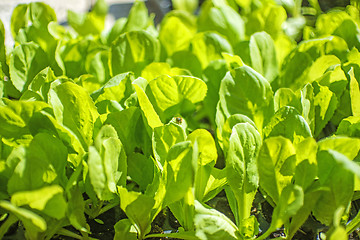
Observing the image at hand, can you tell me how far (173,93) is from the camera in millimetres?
544

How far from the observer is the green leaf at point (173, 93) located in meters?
0.53

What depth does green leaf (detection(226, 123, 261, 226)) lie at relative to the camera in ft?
1.51

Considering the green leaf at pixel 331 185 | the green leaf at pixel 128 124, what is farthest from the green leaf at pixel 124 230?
the green leaf at pixel 331 185

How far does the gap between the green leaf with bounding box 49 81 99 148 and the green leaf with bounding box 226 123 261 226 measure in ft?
0.58

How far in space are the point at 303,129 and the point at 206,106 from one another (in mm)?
201

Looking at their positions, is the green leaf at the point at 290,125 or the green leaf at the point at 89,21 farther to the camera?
the green leaf at the point at 89,21

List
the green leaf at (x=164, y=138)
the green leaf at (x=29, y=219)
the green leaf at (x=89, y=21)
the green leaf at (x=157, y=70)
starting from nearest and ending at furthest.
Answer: the green leaf at (x=29, y=219), the green leaf at (x=164, y=138), the green leaf at (x=157, y=70), the green leaf at (x=89, y=21)

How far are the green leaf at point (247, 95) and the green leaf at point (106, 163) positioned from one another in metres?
0.17

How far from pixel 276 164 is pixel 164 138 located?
133mm

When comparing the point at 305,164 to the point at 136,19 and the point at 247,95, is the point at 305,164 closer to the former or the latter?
the point at 247,95

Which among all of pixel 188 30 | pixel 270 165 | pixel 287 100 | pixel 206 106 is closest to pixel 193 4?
pixel 188 30

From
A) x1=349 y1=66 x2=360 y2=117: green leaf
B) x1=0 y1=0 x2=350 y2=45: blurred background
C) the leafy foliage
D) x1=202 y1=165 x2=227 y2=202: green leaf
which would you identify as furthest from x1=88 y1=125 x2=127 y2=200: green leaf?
x1=0 y1=0 x2=350 y2=45: blurred background

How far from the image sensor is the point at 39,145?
1.49 ft

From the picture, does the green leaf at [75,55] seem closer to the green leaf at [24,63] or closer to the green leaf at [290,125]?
the green leaf at [24,63]
